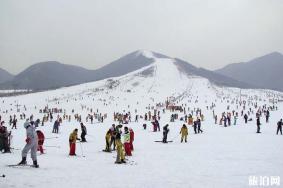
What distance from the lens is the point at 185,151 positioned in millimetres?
20375

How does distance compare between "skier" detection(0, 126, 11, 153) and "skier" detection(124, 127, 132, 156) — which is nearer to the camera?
"skier" detection(124, 127, 132, 156)

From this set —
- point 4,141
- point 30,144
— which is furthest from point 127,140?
point 4,141

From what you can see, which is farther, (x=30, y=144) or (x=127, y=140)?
(x=127, y=140)

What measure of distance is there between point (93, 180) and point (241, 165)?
676 centimetres

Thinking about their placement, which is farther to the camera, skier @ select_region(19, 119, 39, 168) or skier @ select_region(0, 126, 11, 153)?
skier @ select_region(0, 126, 11, 153)

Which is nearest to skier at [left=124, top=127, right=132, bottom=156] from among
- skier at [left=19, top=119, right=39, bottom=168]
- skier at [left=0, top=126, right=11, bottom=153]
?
skier at [left=19, top=119, right=39, bottom=168]

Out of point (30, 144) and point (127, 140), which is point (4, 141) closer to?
point (30, 144)

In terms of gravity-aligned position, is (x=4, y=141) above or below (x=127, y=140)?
below

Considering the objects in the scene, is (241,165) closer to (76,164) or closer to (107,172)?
(107,172)

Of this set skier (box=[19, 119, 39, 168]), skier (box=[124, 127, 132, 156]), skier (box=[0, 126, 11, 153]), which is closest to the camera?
skier (box=[19, 119, 39, 168])

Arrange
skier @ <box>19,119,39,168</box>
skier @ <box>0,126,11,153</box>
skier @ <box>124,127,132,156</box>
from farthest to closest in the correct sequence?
1. skier @ <box>0,126,11,153</box>
2. skier @ <box>124,127,132,156</box>
3. skier @ <box>19,119,39,168</box>

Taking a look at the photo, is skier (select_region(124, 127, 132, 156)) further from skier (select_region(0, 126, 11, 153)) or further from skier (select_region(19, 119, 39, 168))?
skier (select_region(0, 126, 11, 153))

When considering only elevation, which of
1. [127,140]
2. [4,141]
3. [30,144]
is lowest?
[4,141]

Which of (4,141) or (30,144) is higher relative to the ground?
(30,144)
